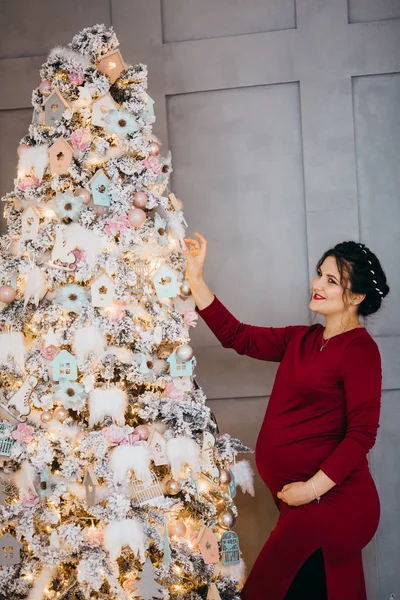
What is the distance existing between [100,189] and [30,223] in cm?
25

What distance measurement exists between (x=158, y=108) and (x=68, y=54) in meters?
0.96

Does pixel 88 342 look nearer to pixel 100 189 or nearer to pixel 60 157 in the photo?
pixel 100 189

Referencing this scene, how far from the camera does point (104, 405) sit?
6.97 feet

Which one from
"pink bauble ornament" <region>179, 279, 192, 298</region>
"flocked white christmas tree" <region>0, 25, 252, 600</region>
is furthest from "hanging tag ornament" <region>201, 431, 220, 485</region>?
"pink bauble ornament" <region>179, 279, 192, 298</region>

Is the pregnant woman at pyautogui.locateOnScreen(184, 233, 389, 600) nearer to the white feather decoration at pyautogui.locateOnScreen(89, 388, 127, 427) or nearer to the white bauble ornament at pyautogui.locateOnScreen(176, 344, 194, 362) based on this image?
the white bauble ornament at pyautogui.locateOnScreen(176, 344, 194, 362)

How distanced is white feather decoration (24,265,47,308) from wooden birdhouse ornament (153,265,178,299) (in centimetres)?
36

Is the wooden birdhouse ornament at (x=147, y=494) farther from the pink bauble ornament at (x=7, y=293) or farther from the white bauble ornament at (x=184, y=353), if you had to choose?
the pink bauble ornament at (x=7, y=293)

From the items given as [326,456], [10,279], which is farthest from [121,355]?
[326,456]

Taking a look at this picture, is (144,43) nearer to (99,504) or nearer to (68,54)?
(68,54)

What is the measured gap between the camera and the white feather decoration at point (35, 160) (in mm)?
2209

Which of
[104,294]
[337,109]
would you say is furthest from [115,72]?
[337,109]

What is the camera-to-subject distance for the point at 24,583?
214 centimetres

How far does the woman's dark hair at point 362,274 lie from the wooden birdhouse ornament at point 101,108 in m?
0.90

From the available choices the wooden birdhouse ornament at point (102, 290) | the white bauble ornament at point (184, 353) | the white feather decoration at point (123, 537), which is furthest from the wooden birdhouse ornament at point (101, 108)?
the white feather decoration at point (123, 537)
